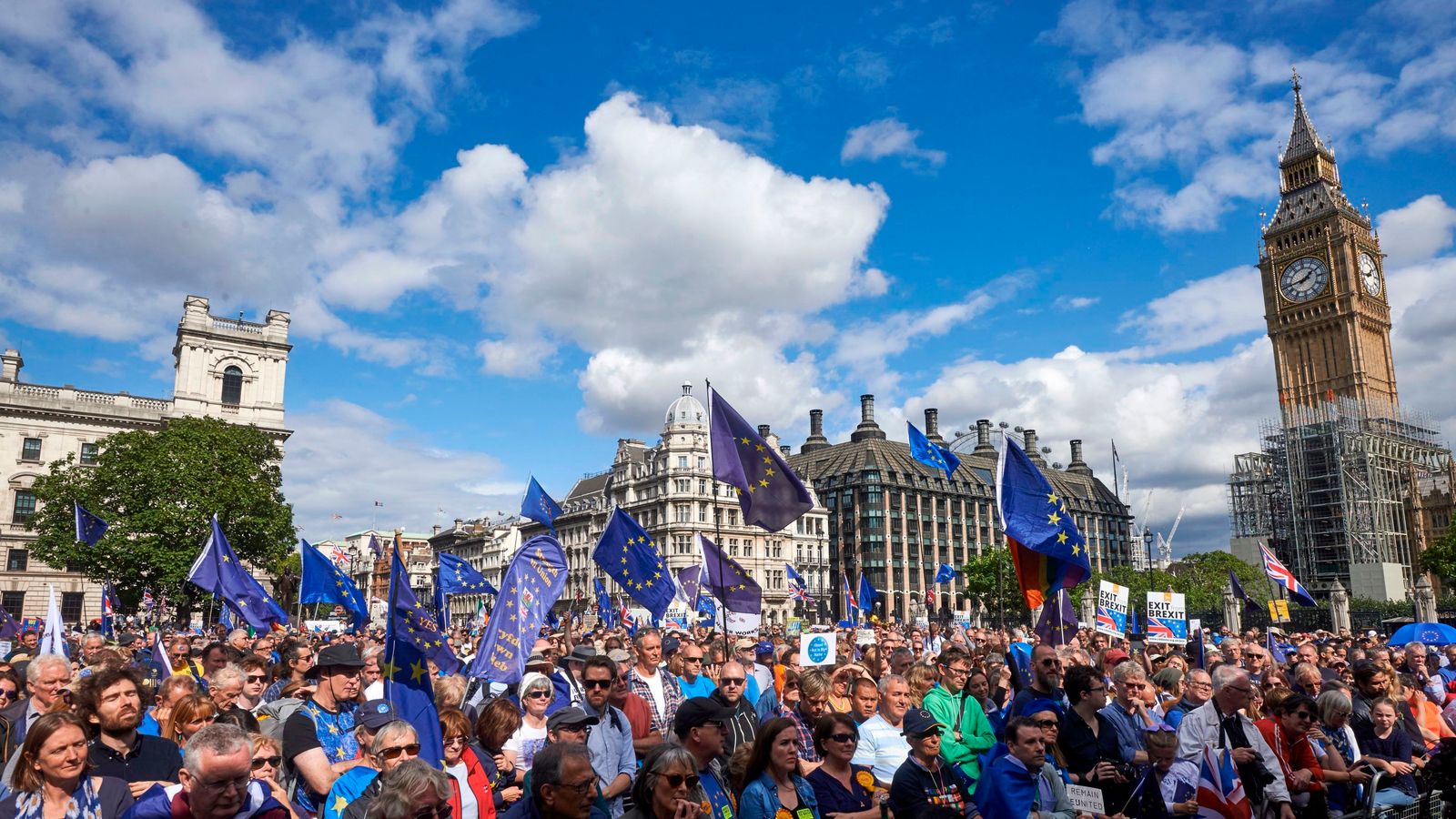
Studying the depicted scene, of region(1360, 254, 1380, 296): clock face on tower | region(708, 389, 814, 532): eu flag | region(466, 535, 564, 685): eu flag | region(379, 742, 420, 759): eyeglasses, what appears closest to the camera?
region(379, 742, 420, 759): eyeglasses

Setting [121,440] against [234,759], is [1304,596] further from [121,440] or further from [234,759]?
[121,440]

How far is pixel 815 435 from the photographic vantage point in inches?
4828

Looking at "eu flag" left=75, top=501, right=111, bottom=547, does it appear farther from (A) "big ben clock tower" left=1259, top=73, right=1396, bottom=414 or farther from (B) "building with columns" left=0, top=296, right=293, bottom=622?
(A) "big ben clock tower" left=1259, top=73, right=1396, bottom=414

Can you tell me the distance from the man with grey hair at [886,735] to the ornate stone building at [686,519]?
80236 millimetres

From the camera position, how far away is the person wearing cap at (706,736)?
6125 mm

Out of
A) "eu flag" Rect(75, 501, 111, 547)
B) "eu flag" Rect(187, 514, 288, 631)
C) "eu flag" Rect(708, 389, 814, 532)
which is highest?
"eu flag" Rect(75, 501, 111, 547)

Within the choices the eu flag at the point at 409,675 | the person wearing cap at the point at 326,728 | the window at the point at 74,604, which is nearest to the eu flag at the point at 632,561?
the eu flag at the point at 409,675

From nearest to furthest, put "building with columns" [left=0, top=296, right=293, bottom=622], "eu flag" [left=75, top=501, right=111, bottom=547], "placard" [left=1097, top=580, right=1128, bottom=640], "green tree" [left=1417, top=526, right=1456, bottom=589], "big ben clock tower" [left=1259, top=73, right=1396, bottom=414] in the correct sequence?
1. "placard" [left=1097, top=580, right=1128, bottom=640]
2. "eu flag" [left=75, top=501, right=111, bottom=547]
3. "building with columns" [left=0, top=296, right=293, bottom=622]
4. "green tree" [left=1417, top=526, right=1456, bottom=589]
5. "big ben clock tower" [left=1259, top=73, right=1396, bottom=414]

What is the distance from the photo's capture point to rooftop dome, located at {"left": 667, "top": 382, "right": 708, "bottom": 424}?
321ft

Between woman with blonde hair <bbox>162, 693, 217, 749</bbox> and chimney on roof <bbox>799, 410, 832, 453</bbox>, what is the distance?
113495 mm

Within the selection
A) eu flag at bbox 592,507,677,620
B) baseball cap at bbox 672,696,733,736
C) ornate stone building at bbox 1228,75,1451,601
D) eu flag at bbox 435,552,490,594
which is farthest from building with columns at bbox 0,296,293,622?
ornate stone building at bbox 1228,75,1451,601

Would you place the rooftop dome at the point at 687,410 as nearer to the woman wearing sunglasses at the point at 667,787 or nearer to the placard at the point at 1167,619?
the placard at the point at 1167,619

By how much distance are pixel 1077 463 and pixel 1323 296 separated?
163 ft

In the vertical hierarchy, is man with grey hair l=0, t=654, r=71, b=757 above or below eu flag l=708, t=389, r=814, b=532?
below
